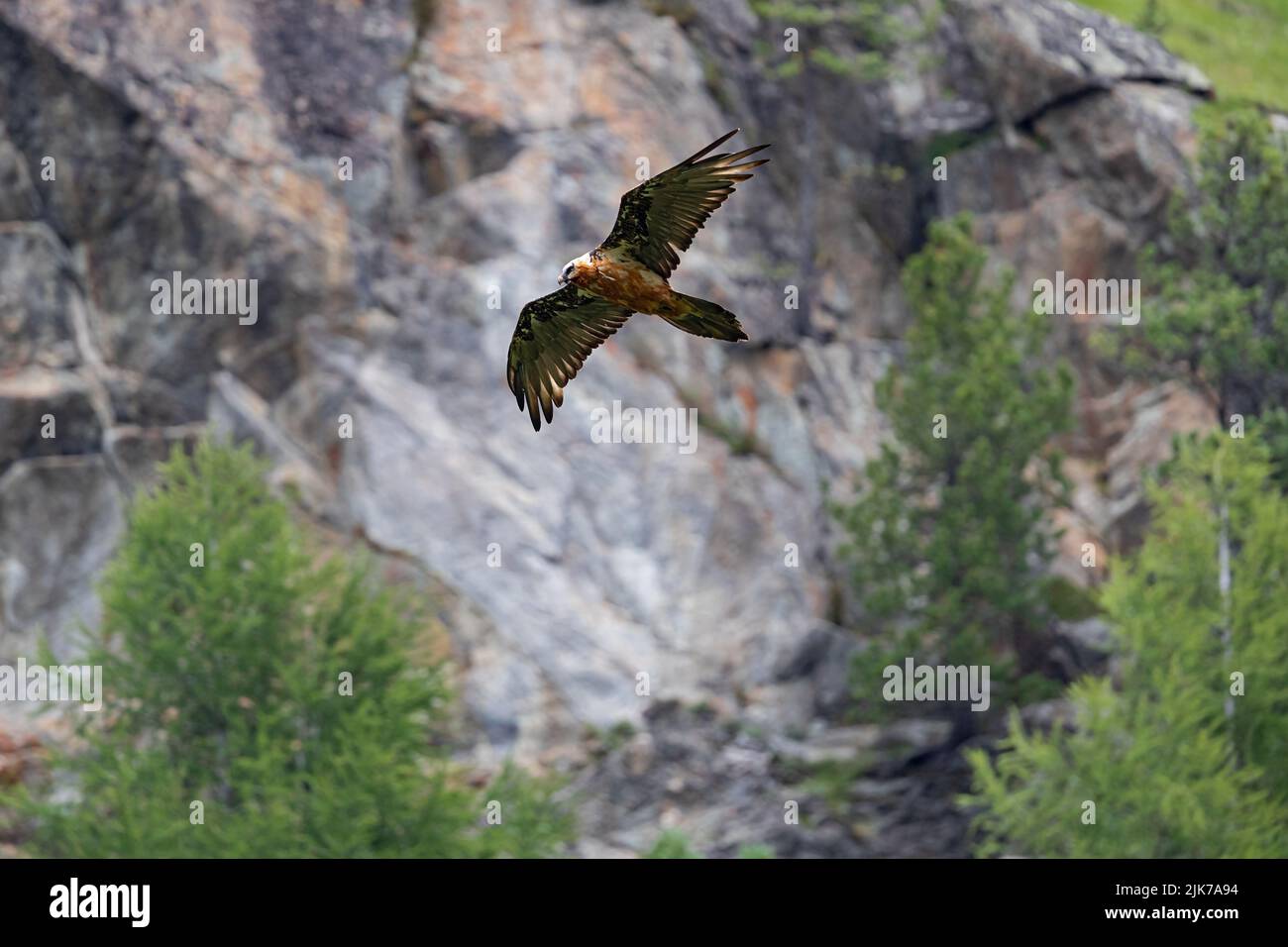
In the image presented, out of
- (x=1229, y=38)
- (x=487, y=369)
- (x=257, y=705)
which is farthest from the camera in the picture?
(x=1229, y=38)

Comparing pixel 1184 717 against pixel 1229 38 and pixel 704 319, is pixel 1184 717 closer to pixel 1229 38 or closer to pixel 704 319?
pixel 704 319

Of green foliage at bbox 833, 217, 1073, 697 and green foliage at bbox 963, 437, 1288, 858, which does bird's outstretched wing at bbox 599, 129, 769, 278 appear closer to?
green foliage at bbox 963, 437, 1288, 858

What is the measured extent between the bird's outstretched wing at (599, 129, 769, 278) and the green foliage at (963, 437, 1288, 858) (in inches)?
776

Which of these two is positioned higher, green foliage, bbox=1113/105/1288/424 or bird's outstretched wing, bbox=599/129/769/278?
green foliage, bbox=1113/105/1288/424

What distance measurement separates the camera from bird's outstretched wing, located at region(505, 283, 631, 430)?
1555 centimetres

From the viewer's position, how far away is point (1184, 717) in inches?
1241

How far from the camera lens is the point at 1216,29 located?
48969mm

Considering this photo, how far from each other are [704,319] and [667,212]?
1436 mm

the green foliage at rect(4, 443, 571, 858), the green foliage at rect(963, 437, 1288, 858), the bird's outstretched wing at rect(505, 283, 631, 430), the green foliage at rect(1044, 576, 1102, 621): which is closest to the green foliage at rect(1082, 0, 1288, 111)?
the green foliage at rect(1044, 576, 1102, 621)

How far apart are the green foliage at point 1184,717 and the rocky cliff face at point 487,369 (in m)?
3.16

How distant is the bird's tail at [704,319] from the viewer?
13055mm

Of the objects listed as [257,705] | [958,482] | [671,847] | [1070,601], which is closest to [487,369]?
[257,705]

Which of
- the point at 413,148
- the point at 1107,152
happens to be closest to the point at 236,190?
the point at 413,148
